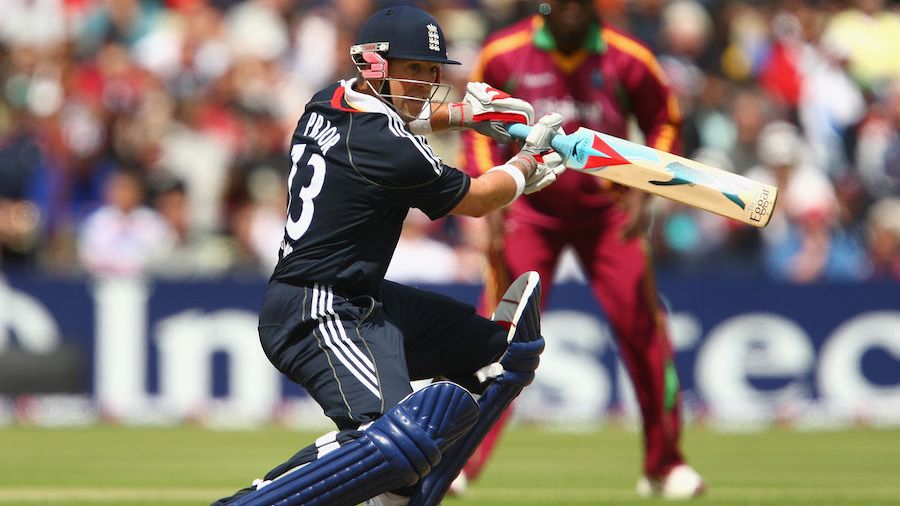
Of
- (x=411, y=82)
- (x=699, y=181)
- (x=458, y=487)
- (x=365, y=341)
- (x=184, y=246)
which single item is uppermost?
(x=411, y=82)

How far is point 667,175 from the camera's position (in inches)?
206

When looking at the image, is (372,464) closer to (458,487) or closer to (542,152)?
(542,152)

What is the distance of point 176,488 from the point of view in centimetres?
705

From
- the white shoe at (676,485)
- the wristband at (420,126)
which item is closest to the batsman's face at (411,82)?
the wristband at (420,126)

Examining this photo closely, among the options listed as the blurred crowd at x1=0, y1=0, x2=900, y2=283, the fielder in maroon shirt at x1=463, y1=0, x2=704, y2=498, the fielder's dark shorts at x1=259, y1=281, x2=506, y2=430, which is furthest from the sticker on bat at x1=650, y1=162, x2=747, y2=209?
the blurred crowd at x1=0, y1=0, x2=900, y2=283

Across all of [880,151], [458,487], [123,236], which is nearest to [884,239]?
[880,151]

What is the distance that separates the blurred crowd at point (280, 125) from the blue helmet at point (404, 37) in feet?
22.0

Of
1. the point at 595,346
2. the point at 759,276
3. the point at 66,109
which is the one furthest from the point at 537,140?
the point at 66,109

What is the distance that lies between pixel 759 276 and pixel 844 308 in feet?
3.23

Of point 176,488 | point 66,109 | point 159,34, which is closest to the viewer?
point 176,488

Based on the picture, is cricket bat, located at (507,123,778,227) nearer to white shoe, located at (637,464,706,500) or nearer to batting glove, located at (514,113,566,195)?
batting glove, located at (514,113,566,195)

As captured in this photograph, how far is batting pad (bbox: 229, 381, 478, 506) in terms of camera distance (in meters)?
4.61

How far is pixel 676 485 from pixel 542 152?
214cm

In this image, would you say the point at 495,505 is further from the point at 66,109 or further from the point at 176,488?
the point at 66,109
